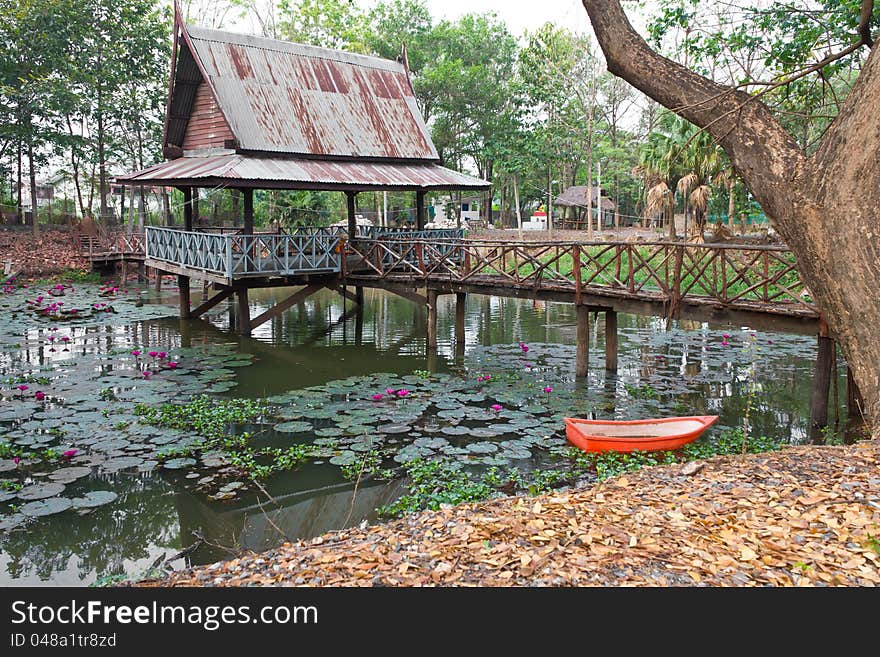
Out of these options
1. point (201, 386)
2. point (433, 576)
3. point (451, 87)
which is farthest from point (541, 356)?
point (451, 87)

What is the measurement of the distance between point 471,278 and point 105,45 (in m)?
23.8

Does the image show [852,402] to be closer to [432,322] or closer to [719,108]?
[719,108]

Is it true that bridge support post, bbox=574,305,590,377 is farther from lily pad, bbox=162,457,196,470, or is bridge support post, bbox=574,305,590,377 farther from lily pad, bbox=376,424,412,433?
lily pad, bbox=162,457,196,470

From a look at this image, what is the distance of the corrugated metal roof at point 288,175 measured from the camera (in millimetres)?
16109

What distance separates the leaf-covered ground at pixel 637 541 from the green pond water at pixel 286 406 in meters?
1.73

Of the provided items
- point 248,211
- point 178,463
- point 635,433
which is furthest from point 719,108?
point 248,211

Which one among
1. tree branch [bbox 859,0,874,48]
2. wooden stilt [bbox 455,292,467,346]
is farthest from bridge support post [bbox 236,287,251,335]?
tree branch [bbox 859,0,874,48]

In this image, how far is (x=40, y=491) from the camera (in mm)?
7930

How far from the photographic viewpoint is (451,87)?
39938mm

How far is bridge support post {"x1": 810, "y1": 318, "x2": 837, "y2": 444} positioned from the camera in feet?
33.0

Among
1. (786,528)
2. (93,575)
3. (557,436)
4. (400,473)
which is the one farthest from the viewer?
(557,436)

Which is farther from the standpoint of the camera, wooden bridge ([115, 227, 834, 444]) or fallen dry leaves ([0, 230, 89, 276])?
fallen dry leaves ([0, 230, 89, 276])

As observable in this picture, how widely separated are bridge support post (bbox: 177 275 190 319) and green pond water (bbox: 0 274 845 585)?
420mm

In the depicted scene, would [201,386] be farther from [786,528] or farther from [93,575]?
[786,528]
